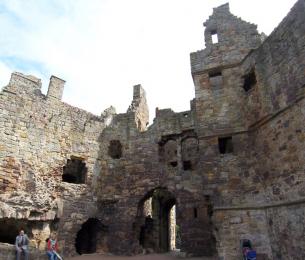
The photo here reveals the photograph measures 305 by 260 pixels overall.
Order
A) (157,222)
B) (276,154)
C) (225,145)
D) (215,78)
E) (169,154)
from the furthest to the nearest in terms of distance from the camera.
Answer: (157,222), (169,154), (215,78), (225,145), (276,154)

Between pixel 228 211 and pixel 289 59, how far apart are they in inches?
182

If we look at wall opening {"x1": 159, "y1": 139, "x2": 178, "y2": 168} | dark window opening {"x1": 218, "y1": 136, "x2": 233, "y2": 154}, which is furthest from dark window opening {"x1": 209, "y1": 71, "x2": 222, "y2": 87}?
wall opening {"x1": 159, "y1": 139, "x2": 178, "y2": 168}

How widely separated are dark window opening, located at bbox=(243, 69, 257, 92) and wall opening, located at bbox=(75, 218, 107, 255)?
8.41m

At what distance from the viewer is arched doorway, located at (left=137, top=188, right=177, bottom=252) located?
14359mm

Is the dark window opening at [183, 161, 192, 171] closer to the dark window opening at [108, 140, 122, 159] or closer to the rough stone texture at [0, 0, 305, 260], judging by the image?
the rough stone texture at [0, 0, 305, 260]

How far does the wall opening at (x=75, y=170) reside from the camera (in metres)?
13.1

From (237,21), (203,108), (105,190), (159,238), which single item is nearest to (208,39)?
(237,21)

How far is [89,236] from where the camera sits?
43.0 ft

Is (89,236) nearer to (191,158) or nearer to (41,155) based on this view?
(41,155)

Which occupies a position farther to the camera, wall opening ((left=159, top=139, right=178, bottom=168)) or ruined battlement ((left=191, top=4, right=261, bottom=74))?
wall opening ((left=159, top=139, right=178, bottom=168))

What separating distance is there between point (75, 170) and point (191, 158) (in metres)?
5.70

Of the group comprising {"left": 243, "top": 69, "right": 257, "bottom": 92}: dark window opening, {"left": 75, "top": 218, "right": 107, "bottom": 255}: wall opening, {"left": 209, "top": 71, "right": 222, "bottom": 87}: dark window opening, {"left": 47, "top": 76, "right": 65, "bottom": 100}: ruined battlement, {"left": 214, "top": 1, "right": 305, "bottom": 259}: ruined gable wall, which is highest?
{"left": 47, "top": 76, "right": 65, "bottom": 100}: ruined battlement

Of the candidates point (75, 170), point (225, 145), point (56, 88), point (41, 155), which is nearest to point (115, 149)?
point (75, 170)

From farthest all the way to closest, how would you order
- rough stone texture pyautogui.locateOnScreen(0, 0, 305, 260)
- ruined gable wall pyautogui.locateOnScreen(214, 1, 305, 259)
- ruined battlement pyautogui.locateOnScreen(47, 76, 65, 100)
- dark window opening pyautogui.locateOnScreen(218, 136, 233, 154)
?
Result: ruined battlement pyautogui.locateOnScreen(47, 76, 65, 100) → dark window opening pyautogui.locateOnScreen(218, 136, 233, 154) → rough stone texture pyautogui.locateOnScreen(0, 0, 305, 260) → ruined gable wall pyautogui.locateOnScreen(214, 1, 305, 259)
